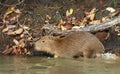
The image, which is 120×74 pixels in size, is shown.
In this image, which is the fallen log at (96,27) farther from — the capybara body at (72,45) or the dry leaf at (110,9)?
the dry leaf at (110,9)

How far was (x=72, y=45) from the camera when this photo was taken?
32.2 feet

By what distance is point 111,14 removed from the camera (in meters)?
10.6

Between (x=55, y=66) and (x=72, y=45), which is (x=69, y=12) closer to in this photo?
(x=72, y=45)

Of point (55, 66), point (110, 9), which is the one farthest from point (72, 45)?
point (110, 9)

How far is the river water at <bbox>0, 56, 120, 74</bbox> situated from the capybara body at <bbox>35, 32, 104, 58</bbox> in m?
0.28

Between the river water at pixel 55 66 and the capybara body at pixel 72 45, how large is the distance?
0.92 feet

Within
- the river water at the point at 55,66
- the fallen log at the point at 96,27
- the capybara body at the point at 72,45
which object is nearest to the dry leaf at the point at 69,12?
the fallen log at the point at 96,27

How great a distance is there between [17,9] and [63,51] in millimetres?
1839

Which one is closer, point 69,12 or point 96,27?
point 96,27

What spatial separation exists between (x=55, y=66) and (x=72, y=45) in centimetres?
93

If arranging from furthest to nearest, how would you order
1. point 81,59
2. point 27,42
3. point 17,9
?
point 17,9, point 27,42, point 81,59

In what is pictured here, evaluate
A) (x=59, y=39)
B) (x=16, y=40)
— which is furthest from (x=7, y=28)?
(x=59, y=39)

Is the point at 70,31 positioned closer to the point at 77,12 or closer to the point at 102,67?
the point at 77,12

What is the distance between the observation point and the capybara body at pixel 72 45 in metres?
9.63
